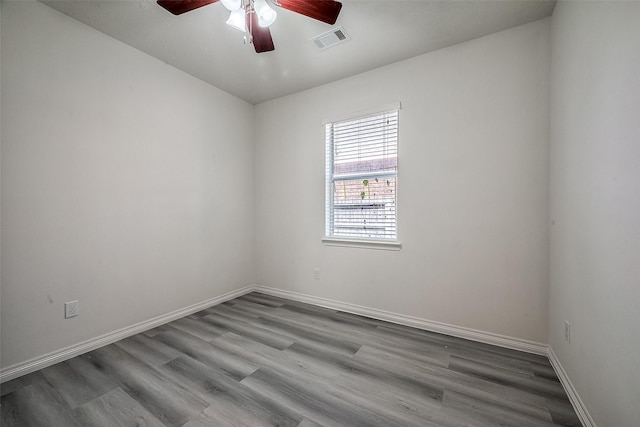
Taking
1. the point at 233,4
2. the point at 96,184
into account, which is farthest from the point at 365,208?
the point at 96,184

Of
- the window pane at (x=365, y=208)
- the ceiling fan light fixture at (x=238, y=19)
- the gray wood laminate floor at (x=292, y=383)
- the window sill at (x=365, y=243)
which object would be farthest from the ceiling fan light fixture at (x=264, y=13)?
the gray wood laminate floor at (x=292, y=383)

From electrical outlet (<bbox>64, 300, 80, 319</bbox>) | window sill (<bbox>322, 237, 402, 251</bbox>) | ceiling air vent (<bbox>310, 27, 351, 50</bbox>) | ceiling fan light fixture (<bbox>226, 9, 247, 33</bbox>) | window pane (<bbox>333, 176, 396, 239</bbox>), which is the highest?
ceiling air vent (<bbox>310, 27, 351, 50</bbox>)

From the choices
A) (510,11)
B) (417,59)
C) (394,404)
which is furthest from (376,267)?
(510,11)

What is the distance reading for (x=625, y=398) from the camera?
106 cm

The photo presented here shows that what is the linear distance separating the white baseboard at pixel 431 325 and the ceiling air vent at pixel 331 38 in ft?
8.74

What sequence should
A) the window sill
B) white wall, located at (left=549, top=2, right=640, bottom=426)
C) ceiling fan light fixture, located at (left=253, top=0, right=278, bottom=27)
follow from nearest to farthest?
white wall, located at (left=549, top=2, right=640, bottom=426)
ceiling fan light fixture, located at (left=253, top=0, right=278, bottom=27)
the window sill

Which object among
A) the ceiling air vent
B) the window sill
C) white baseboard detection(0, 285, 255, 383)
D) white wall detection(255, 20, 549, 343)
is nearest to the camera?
white baseboard detection(0, 285, 255, 383)

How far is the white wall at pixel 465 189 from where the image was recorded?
6.88 feet

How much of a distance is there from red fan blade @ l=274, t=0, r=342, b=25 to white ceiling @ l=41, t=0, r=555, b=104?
16.6 inches

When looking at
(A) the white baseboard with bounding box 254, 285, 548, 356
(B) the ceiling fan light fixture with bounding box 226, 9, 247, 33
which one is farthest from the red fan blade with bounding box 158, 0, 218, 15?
(A) the white baseboard with bounding box 254, 285, 548, 356

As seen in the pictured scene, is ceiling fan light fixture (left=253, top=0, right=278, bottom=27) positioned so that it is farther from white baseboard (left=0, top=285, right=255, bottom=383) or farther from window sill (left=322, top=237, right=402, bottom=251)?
white baseboard (left=0, top=285, right=255, bottom=383)

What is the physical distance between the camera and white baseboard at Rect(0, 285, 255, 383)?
178 centimetres

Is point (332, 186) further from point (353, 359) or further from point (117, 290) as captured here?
point (117, 290)

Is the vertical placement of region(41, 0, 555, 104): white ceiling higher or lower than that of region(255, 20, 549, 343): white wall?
higher
